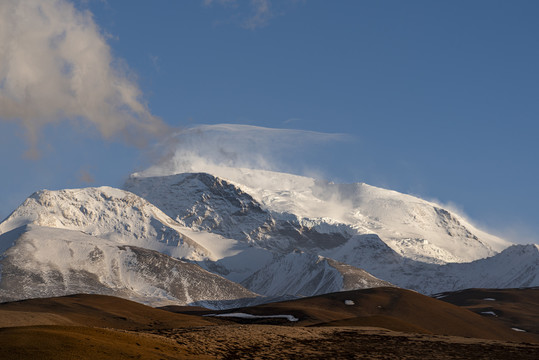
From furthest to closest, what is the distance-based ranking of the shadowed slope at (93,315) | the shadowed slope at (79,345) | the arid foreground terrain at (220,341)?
the shadowed slope at (93,315) → the arid foreground terrain at (220,341) → the shadowed slope at (79,345)

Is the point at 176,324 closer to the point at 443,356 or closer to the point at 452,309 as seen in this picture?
the point at 443,356

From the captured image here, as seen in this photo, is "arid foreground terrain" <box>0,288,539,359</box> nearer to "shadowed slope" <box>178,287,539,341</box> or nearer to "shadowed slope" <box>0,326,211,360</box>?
"shadowed slope" <box>0,326,211,360</box>

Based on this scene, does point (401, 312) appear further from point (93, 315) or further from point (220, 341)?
point (220, 341)

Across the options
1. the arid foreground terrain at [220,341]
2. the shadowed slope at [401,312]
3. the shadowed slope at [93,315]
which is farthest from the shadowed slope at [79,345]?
the shadowed slope at [401,312]

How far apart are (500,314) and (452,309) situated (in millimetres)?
55187

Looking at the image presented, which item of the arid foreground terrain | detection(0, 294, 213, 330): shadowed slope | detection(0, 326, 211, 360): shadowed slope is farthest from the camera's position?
detection(0, 294, 213, 330): shadowed slope

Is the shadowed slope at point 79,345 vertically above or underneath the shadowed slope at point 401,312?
underneath

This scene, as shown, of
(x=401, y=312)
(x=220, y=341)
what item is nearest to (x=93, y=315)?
(x=220, y=341)

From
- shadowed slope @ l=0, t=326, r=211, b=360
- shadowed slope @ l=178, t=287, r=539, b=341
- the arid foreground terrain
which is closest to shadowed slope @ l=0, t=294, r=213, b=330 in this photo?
the arid foreground terrain

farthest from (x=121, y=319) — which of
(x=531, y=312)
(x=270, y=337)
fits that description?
(x=531, y=312)

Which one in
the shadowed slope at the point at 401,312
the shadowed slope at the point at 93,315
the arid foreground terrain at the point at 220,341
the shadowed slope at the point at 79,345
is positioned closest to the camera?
the shadowed slope at the point at 79,345

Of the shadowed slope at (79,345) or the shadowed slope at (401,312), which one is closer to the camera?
the shadowed slope at (79,345)

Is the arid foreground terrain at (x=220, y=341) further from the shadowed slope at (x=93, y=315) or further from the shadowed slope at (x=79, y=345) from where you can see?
the shadowed slope at (x=93, y=315)

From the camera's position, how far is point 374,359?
1983 inches
